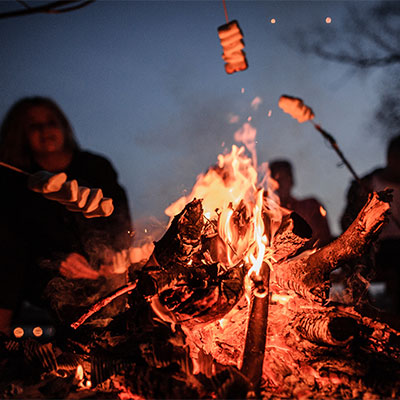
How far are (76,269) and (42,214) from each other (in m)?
1.19

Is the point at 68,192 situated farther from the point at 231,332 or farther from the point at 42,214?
the point at 42,214

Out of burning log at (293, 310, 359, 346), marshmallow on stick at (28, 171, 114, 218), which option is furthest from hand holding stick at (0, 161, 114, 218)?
burning log at (293, 310, 359, 346)

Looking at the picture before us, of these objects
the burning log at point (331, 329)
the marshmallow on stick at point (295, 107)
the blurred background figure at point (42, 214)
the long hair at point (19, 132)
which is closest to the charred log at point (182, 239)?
the burning log at point (331, 329)

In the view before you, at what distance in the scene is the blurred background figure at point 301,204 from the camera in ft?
15.8

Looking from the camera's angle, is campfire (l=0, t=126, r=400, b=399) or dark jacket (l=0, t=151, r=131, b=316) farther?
dark jacket (l=0, t=151, r=131, b=316)

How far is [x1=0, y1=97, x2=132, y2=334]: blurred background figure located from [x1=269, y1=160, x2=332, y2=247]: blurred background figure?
2.46 m

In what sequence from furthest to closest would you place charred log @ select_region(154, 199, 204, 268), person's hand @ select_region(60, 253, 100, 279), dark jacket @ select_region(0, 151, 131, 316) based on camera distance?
dark jacket @ select_region(0, 151, 131, 316), person's hand @ select_region(60, 253, 100, 279), charred log @ select_region(154, 199, 204, 268)

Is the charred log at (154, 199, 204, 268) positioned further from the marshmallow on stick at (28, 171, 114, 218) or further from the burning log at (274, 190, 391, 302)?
the burning log at (274, 190, 391, 302)

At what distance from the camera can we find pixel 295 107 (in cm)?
352

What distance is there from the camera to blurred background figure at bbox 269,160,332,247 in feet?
15.8

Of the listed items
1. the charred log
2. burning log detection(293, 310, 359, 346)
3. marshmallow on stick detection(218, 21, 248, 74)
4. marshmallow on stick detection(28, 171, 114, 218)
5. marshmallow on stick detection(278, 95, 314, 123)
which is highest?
marshmallow on stick detection(218, 21, 248, 74)

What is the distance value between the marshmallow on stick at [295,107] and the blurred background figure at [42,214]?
8.53 ft

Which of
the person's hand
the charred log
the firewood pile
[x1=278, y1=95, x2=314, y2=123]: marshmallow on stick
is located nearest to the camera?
the firewood pile

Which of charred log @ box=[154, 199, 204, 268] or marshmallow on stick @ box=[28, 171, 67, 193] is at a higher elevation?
marshmallow on stick @ box=[28, 171, 67, 193]
